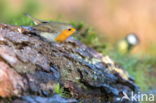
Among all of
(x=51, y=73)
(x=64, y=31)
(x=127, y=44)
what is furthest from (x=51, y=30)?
(x=127, y=44)

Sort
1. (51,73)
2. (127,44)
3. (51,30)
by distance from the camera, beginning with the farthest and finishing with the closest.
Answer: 1. (127,44)
2. (51,30)
3. (51,73)

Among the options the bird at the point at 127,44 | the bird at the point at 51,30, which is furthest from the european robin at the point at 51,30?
the bird at the point at 127,44

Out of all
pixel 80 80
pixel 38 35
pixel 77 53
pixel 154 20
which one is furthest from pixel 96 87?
pixel 154 20

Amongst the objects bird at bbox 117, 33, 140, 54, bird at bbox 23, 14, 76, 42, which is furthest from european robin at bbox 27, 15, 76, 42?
bird at bbox 117, 33, 140, 54

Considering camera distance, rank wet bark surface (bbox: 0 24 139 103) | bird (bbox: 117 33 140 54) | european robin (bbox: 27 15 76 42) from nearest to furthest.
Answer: wet bark surface (bbox: 0 24 139 103)
european robin (bbox: 27 15 76 42)
bird (bbox: 117 33 140 54)

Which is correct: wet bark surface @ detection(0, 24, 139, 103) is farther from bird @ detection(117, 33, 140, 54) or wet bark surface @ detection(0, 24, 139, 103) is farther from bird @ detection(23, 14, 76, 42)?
bird @ detection(117, 33, 140, 54)

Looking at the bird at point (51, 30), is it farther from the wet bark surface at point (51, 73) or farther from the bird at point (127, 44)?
the bird at point (127, 44)

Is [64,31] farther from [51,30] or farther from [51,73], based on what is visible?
[51,73]

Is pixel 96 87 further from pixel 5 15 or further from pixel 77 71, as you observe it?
pixel 5 15
